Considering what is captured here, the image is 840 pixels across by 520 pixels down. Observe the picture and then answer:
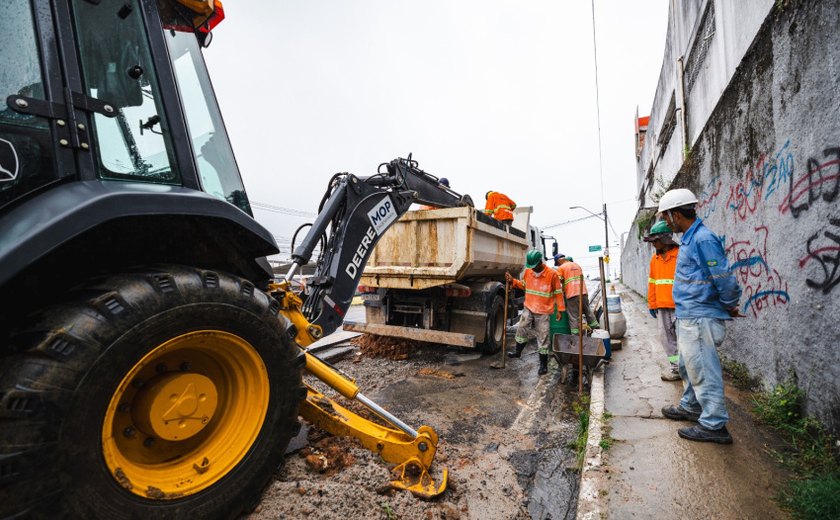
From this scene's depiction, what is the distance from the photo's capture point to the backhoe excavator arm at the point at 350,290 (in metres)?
2.45

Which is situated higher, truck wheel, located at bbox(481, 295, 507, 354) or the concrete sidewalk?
truck wheel, located at bbox(481, 295, 507, 354)

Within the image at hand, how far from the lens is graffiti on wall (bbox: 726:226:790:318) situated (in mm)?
3104

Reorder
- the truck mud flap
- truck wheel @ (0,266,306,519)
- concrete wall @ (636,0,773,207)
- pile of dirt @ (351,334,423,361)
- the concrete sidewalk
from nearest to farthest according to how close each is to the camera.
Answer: truck wheel @ (0,266,306,519) < the concrete sidewalk < concrete wall @ (636,0,773,207) < the truck mud flap < pile of dirt @ (351,334,423,361)

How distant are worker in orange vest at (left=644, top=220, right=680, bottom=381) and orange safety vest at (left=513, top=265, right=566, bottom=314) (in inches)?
41.4

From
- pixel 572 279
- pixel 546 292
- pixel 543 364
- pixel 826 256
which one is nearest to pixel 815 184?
pixel 826 256

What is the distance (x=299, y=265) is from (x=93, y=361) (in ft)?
5.73

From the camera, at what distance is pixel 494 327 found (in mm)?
6152

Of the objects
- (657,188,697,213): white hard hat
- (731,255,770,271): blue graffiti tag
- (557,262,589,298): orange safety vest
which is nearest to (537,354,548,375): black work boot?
(557,262,589,298): orange safety vest

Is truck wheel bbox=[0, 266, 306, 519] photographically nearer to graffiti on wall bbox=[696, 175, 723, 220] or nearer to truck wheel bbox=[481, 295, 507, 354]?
truck wheel bbox=[481, 295, 507, 354]

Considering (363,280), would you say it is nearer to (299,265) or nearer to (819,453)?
(299,265)

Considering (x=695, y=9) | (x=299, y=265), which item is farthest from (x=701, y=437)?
(x=695, y=9)

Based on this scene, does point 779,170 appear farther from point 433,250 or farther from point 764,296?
point 433,250

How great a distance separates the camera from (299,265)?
3125 millimetres

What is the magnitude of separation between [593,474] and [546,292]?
2946mm
